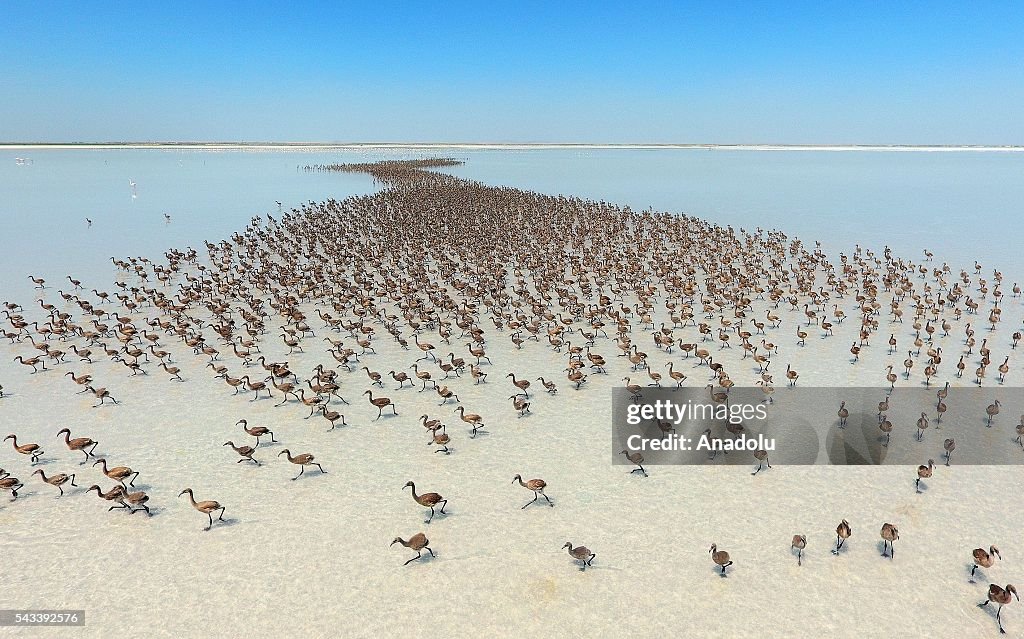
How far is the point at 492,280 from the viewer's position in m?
31.5

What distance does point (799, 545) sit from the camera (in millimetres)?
10797

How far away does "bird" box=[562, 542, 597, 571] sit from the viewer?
1073 cm

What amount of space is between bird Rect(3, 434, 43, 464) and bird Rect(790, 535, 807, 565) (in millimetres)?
17392

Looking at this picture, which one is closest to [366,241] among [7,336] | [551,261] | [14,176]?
[551,261]

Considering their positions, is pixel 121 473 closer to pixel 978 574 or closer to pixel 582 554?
pixel 582 554

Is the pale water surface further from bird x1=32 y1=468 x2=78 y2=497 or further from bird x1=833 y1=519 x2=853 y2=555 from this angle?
bird x1=833 y1=519 x2=853 y2=555

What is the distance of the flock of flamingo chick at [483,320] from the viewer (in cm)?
1716

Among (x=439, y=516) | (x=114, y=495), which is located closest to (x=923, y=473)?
(x=439, y=516)

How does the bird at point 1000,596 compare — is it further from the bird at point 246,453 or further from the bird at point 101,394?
the bird at point 101,394

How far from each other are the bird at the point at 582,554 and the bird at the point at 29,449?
13169 millimetres

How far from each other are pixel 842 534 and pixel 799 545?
96 centimetres

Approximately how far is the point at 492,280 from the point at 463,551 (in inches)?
835

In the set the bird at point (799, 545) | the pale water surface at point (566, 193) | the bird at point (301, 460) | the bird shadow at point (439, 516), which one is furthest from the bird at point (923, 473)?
the pale water surface at point (566, 193)

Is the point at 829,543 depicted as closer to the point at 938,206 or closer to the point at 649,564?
the point at 649,564
